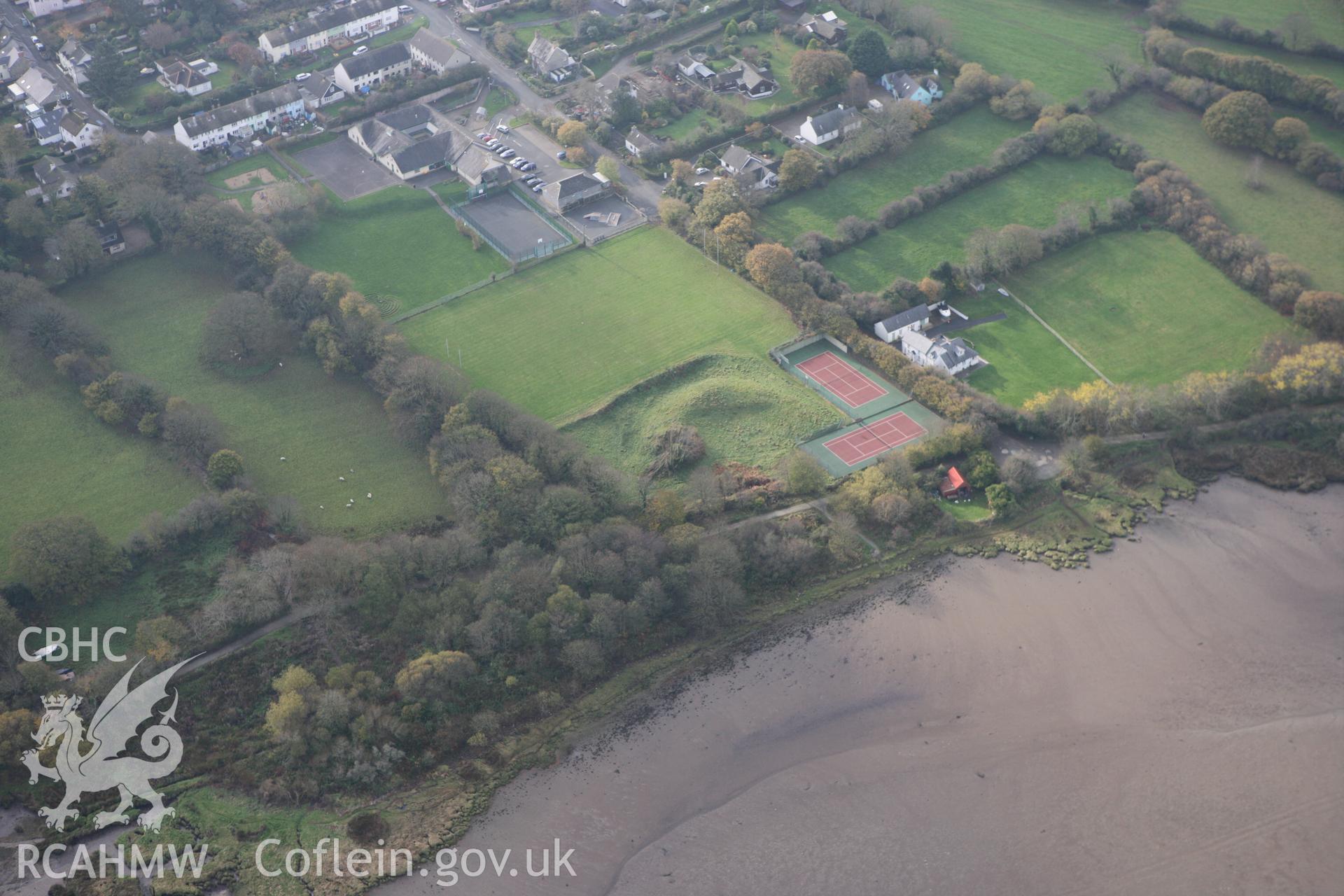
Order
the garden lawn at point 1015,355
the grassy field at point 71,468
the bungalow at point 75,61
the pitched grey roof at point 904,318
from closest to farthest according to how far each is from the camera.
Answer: the grassy field at point 71,468, the garden lawn at point 1015,355, the pitched grey roof at point 904,318, the bungalow at point 75,61

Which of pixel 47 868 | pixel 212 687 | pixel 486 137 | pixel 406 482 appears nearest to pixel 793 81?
pixel 486 137

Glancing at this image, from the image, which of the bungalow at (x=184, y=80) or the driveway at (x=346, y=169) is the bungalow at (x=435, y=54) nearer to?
the driveway at (x=346, y=169)

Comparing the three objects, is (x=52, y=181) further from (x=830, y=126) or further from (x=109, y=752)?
(x=830, y=126)

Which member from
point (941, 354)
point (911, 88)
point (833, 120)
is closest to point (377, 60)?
point (833, 120)

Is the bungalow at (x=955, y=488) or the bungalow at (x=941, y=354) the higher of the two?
the bungalow at (x=941, y=354)

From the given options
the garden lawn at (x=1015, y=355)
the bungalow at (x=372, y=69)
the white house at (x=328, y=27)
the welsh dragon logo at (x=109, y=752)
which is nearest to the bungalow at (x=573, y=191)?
the bungalow at (x=372, y=69)

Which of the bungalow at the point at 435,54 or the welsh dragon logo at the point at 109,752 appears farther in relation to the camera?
the bungalow at the point at 435,54
